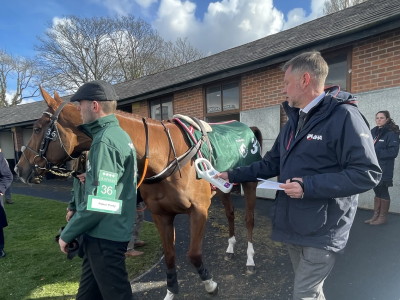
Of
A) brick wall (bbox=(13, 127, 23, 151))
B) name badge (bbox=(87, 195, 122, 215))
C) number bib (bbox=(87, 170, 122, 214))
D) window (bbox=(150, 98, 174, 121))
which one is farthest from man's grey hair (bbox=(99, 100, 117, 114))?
brick wall (bbox=(13, 127, 23, 151))

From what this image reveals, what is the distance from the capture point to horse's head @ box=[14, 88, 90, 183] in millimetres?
2285

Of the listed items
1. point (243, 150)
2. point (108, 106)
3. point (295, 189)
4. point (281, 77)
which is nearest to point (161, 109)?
point (281, 77)

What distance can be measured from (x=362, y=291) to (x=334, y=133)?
7.81 feet

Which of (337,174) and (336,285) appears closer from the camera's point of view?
(337,174)

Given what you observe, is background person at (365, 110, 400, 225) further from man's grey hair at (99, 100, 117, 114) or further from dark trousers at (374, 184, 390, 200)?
man's grey hair at (99, 100, 117, 114)

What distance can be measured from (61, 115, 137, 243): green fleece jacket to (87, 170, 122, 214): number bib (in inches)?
0.5

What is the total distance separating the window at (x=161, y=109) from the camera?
9.99 meters

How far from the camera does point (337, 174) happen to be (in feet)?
4.70

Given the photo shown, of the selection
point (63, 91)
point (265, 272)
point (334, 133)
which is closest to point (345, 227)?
point (334, 133)

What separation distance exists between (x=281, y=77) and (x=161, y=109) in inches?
203

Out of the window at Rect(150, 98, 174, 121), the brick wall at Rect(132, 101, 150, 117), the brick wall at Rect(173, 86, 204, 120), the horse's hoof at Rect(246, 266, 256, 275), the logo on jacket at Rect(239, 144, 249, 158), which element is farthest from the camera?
the brick wall at Rect(132, 101, 150, 117)

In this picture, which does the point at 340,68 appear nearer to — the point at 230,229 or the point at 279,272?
the point at 230,229

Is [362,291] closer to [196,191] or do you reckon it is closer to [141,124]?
[196,191]

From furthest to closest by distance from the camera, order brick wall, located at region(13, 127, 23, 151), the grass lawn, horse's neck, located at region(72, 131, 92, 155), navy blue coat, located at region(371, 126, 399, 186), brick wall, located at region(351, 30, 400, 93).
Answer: brick wall, located at region(13, 127, 23, 151) → brick wall, located at region(351, 30, 400, 93) → navy blue coat, located at region(371, 126, 399, 186) → the grass lawn → horse's neck, located at region(72, 131, 92, 155)
